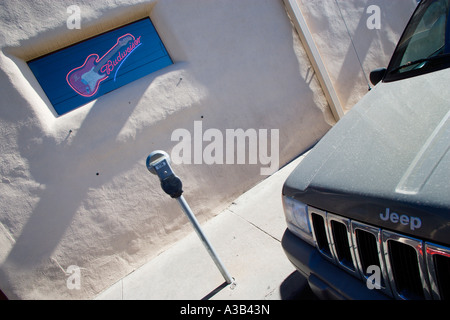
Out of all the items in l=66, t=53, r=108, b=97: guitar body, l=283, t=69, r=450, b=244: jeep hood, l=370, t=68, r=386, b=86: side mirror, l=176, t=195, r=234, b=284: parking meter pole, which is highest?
l=66, t=53, r=108, b=97: guitar body

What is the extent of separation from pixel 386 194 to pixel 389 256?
28 cm

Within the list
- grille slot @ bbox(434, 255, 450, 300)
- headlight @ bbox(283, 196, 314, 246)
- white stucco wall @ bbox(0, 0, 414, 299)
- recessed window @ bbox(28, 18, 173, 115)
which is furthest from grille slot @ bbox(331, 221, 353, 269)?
recessed window @ bbox(28, 18, 173, 115)

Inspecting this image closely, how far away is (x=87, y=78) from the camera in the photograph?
12.7 ft

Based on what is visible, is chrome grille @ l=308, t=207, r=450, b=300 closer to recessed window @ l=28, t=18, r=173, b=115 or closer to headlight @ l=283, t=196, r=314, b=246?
headlight @ l=283, t=196, r=314, b=246

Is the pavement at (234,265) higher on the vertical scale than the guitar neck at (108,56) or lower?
lower

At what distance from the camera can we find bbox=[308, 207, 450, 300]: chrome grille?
3.99 ft

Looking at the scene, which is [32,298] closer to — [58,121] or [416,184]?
[58,121]

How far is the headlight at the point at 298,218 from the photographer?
1.90 metres

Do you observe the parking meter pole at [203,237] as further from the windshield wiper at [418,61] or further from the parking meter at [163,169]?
the windshield wiper at [418,61]

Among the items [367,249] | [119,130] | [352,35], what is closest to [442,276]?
[367,249]

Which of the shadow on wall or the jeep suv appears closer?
the jeep suv

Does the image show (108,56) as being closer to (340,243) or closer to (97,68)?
(97,68)

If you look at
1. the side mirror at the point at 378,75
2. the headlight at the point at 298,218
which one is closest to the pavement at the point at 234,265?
the headlight at the point at 298,218

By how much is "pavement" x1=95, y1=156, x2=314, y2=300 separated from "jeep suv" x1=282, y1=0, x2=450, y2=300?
2.67ft
